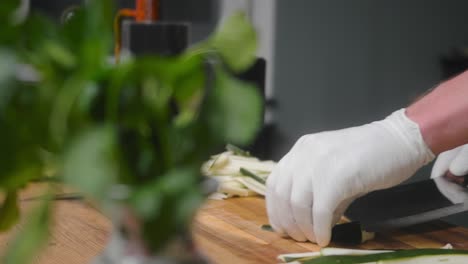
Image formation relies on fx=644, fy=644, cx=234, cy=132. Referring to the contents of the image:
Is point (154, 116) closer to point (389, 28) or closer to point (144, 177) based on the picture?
point (144, 177)

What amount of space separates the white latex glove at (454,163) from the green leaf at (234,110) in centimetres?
86

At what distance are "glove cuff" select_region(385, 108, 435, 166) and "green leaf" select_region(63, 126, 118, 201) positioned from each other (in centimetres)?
→ 74

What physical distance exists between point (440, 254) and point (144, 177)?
52 centimetres

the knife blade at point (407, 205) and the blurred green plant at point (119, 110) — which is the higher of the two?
the blurred green plant at point (119, 110)

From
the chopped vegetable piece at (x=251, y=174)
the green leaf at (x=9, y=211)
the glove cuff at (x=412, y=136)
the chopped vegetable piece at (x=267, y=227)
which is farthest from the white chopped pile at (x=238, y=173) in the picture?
the green leaf at (x=9, y=211)

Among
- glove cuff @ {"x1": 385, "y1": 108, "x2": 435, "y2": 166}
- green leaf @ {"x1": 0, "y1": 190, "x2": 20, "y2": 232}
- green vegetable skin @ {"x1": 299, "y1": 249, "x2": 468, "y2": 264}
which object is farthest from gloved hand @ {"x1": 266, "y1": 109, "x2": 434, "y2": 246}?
green leaf @ {"x1": 0, "y1": 190, "x2": 20, "y2": 232}

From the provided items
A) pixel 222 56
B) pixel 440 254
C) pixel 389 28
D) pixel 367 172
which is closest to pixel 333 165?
pixel 367 172

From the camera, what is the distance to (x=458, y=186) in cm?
107

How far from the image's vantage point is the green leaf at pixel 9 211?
38cm

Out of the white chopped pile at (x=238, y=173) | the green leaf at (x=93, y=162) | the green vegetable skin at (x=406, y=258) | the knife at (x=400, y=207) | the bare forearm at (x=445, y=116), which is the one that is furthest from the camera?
the white chopped pile at (x=238, y=173)

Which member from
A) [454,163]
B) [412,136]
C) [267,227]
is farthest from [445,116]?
[267,227]

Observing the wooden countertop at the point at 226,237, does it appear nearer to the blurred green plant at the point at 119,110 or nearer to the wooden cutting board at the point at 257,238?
the wooden cutting board at the point at 257,238

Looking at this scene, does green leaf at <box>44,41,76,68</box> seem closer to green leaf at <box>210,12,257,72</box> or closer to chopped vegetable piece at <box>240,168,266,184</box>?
green leaf at <box>210,12,257,72</box>

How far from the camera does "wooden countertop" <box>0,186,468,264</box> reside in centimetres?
81
